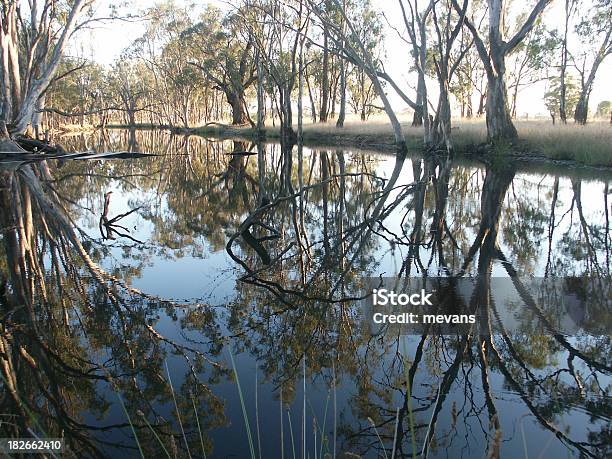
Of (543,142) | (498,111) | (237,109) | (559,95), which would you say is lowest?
(543,142)

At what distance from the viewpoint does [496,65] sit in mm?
15727

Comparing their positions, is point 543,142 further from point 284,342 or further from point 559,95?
point 559,95

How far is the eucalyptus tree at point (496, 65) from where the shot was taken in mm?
15367

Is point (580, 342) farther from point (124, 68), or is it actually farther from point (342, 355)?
point (124, 68)

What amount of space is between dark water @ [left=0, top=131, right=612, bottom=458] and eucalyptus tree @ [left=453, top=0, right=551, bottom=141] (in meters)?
8.85

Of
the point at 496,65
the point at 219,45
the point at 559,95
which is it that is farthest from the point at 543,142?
the point at 559,95

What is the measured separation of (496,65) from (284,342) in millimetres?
15405

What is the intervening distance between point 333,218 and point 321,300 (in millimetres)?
3611

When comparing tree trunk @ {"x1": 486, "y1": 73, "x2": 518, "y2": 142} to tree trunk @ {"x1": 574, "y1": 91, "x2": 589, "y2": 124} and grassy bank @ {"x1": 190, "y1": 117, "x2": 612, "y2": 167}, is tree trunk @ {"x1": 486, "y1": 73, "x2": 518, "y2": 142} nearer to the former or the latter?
grassy bank @ {"x1": 190, "y1": 117, "x2": 612, "y2": 167}

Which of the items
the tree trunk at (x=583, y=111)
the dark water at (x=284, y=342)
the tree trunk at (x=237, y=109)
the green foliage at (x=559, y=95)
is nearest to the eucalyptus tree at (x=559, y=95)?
the green foliage at (x=559, y=95)

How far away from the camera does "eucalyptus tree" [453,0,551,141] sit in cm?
Result: 1537

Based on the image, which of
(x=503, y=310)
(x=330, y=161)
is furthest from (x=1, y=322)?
(x=330, y=161)

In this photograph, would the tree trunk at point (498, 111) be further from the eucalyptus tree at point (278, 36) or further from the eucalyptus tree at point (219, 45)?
the eucalyptus tree at point (219, 45)

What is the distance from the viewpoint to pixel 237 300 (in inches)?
162
